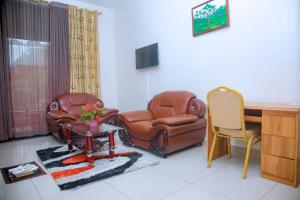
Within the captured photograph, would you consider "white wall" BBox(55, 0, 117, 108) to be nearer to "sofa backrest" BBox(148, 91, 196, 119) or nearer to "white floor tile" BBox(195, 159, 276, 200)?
"sofa backrest" BBox(148, 91, 196, 119)

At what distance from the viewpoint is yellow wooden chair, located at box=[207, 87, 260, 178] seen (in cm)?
201

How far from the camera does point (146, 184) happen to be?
199cm

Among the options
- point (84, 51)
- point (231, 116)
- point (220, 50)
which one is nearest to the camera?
point (231, 116)

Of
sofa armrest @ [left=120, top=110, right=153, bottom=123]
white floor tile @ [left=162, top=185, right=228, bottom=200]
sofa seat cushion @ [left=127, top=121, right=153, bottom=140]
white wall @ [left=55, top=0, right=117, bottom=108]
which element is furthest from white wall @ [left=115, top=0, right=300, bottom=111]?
white floor tile @ [left=162, top=185, right=228, bottom=200]

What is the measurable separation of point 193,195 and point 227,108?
0.94 m

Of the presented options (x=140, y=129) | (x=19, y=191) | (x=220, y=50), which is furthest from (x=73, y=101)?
(x=220, y=50)

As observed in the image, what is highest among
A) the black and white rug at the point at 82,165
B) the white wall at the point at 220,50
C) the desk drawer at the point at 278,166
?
the white wall at the point at 220,50

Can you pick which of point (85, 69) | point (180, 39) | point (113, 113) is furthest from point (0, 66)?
point (180, 39)

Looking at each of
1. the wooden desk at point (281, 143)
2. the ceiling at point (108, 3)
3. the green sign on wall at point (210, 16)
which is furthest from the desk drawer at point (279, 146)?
the ceiling at point (108, 3)

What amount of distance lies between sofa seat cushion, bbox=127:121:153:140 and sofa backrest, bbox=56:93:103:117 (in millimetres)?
1550

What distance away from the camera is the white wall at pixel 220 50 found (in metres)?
2.42

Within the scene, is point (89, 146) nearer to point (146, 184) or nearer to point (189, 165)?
point (146, 184)

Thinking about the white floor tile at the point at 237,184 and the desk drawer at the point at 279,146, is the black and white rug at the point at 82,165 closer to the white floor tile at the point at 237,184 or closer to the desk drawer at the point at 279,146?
the white floor tile at the point at 237,184

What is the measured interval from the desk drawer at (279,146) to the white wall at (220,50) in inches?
31.3
